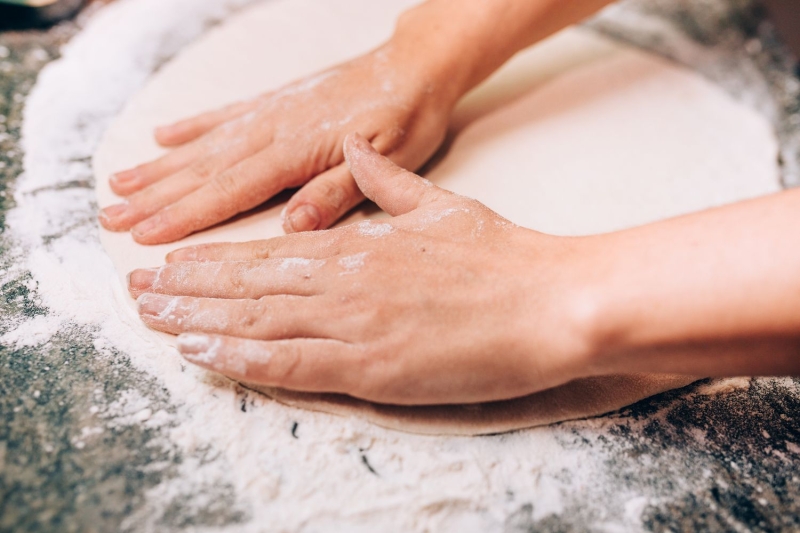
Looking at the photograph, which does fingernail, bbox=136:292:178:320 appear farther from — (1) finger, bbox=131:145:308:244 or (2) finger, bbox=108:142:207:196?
(2) finger, bbox=108:142:207:196

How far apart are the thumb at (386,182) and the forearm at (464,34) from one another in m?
0.32

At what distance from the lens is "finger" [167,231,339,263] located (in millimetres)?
909

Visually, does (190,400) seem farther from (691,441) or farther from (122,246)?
(691,441)

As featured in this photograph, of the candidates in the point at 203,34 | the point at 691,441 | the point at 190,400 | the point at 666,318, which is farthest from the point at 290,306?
the point at 203,34

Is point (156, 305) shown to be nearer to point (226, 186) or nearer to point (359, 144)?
point (226, 186)

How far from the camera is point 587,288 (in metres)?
0.81

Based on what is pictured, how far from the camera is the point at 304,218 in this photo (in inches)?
41.2

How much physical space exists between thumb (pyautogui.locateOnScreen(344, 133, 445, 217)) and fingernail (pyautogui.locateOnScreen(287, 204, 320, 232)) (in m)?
0.11

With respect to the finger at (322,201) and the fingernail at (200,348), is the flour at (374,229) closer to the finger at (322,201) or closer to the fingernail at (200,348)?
the finger at (322,201)

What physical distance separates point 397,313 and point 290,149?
464 mm

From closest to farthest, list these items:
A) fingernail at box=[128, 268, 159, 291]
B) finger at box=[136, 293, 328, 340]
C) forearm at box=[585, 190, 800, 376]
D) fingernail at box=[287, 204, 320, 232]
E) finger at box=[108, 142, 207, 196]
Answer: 1. forearm at box=[585, 190, 800, 376]
2. finger at box=[136, 293, 328, 340]
3. fingernail at box=[128, 268, 159, 291]
4. fingernail at box=[287, 204, 320, 232]
5. finger at box=[108, 142, 207, 196]

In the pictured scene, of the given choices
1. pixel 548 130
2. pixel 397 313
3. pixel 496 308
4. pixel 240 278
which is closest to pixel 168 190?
pixel 240 278

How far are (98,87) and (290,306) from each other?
3.22 ft

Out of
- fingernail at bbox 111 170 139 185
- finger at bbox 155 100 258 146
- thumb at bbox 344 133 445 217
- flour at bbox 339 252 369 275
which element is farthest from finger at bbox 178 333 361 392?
finger at bbox 155 100 258 146
